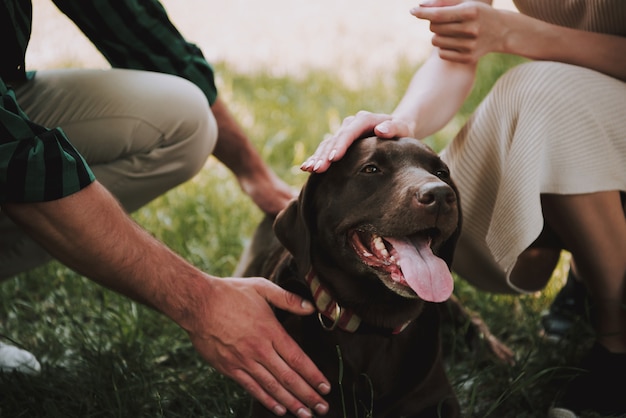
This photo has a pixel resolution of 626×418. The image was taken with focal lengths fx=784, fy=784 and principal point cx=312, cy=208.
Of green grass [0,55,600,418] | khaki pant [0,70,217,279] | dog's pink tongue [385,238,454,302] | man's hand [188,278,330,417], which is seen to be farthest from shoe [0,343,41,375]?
dog's pink tongue [385,238,454,302]

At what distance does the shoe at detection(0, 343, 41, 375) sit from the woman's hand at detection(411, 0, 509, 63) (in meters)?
1.84

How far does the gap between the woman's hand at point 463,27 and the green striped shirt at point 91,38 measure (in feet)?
3.77

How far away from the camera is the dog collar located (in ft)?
7.99

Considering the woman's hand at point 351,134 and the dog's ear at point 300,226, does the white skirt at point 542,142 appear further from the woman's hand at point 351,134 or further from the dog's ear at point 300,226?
the dog's ear at point 300,226

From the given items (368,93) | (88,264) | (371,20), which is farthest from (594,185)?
(371,20)

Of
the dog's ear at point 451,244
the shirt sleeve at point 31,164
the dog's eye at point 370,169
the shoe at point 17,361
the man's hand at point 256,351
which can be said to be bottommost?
the shoe at point 17,361

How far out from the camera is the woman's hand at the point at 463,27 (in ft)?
8.86

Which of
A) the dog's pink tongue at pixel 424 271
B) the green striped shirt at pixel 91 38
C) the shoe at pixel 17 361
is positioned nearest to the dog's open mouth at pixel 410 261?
the dog's pink tongue at pixel 424 271

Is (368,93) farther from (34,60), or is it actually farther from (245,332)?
(245,332)

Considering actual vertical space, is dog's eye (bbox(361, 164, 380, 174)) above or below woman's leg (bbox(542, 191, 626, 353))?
above

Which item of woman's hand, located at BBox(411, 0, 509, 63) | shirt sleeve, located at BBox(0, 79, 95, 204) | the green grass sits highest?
woman's hand, located at BBox(411, 0, 509, 63)

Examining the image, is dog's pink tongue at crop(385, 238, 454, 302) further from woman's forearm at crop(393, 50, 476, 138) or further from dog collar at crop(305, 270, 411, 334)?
woman's forearm at crop(393, 50, 476, 138)

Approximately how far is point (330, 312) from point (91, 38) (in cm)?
165

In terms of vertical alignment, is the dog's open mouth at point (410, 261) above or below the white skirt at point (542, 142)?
below
